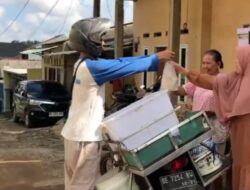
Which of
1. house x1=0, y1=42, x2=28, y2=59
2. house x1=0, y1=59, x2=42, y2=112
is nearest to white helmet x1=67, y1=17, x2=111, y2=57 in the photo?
house x1=0, y1=59, x2=42, y2=112

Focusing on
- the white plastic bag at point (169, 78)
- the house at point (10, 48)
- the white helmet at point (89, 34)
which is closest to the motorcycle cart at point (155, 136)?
the white plastic bag at point (169, 78)

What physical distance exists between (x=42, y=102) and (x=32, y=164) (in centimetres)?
978

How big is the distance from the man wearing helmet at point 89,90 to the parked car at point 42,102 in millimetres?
14618

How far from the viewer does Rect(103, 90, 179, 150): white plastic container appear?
4.11 meters

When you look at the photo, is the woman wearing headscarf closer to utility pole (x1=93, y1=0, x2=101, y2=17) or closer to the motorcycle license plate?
utility pole (x1=93, y1=0, x2=101, y2=17)

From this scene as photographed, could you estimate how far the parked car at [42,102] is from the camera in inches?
744

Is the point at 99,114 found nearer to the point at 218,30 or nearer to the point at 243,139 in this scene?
the point at 243,139

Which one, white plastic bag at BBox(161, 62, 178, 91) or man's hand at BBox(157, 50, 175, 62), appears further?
white plastic bag at BBox(161, 62, 178, 91)

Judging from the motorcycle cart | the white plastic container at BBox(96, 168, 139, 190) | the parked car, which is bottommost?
the parked car

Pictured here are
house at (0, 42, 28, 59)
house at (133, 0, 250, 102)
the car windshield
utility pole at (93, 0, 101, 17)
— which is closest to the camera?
house at (133, 0, 250, 102)

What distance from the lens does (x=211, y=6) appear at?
11594mm

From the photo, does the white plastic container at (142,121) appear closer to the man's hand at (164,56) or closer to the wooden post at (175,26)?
the man's hand at (164,56)

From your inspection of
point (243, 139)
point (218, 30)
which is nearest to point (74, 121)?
point (243, 139)

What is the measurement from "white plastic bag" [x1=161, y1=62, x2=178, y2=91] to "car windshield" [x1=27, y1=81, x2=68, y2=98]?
15040 millimetres
